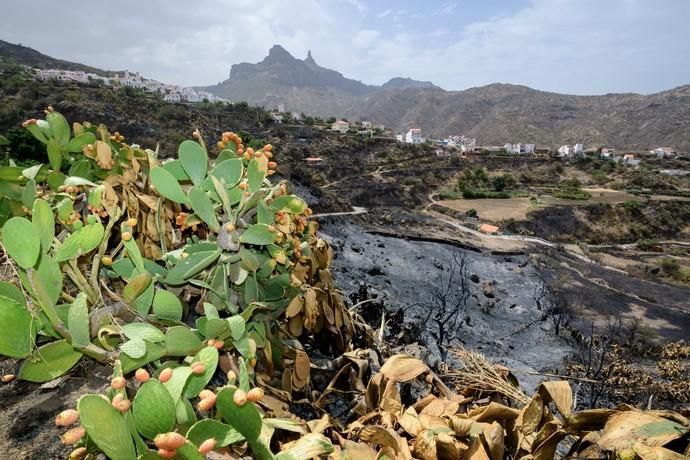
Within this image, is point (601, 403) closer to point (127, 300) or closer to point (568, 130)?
point (127, 300)

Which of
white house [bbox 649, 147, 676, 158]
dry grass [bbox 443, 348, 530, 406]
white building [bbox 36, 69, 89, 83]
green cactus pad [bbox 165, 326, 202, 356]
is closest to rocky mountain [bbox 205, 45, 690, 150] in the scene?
white house [bbox 649, 147, 676, 158]

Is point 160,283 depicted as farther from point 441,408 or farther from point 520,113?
point 520,113

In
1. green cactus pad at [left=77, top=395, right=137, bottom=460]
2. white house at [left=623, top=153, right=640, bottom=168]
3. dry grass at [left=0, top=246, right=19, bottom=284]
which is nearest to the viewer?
green cactus pad at [left=77, top=395, right=137, bottom=460]

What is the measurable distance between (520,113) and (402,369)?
87.5 metres

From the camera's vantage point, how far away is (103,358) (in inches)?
26.3

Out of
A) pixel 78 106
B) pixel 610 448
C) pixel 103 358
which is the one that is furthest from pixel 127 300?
pixel 78 106

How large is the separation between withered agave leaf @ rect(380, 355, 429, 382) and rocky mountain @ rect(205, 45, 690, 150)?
7140 centimetres

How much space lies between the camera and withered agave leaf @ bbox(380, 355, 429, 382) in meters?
0.75

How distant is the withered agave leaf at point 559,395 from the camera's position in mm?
589

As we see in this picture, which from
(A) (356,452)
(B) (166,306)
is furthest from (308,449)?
(B) (166,306)

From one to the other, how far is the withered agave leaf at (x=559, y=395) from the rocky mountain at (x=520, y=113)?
71425mm

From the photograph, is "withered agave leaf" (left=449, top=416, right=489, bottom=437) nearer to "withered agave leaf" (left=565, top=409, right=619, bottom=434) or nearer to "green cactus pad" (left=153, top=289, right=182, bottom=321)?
"withered agave leaf" (left=565, top=409, right=619, bottom=434)

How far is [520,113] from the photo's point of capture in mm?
76375

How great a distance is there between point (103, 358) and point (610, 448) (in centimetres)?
83
